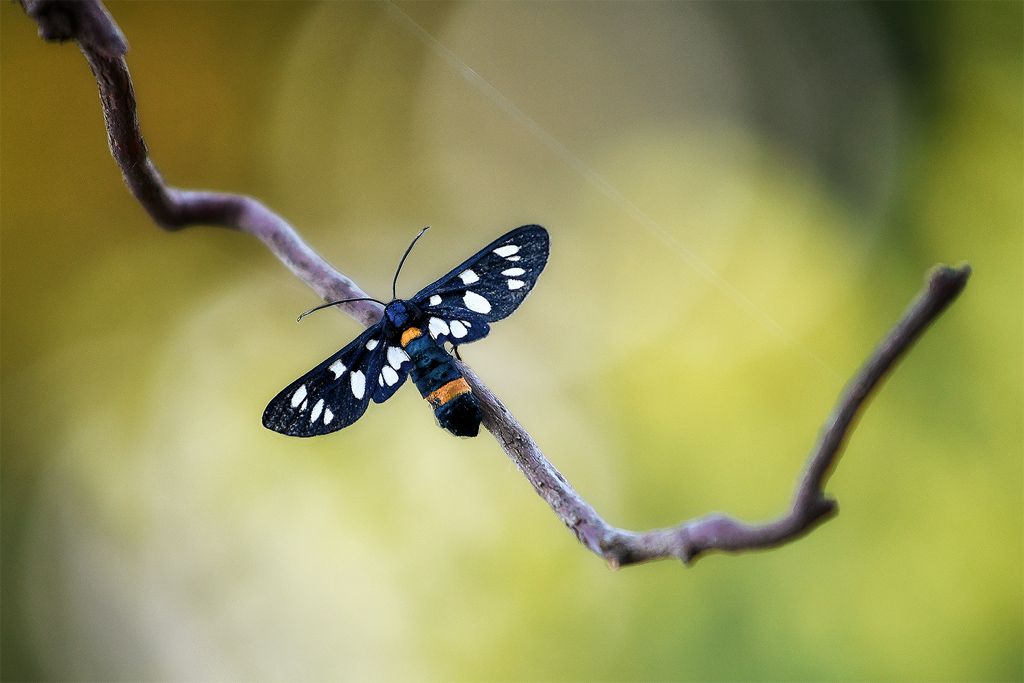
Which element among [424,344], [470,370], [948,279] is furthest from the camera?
[424,344]

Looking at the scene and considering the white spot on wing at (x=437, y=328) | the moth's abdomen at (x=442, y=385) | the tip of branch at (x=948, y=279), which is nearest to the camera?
the tip of branch at (x=948, y=279)

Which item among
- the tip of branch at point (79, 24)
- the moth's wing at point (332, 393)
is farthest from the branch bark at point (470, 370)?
the moth's wing at point (332, 393)

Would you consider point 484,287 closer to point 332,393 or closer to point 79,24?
point 332,393

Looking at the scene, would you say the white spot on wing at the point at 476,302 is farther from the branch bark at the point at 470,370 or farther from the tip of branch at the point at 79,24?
the tip of branch at the point at 79,24

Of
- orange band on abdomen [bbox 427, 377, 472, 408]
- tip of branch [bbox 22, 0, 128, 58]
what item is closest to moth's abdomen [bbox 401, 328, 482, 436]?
orange band on abdomen [bbox 427, 377, 472, 408]

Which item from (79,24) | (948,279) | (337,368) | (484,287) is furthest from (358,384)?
(948,279)

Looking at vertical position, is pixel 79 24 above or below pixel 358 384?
above
